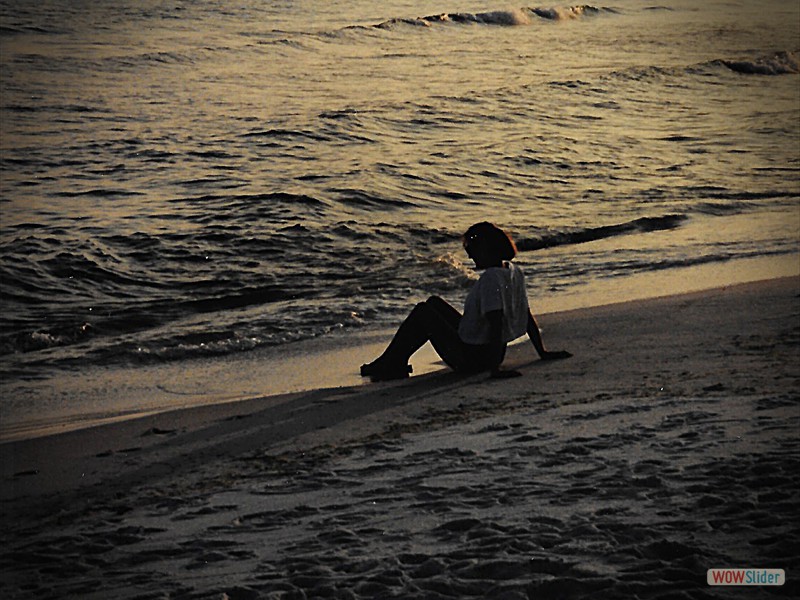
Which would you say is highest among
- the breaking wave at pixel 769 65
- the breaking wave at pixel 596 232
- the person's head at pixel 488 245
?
the breaking wave at pixel 769 65

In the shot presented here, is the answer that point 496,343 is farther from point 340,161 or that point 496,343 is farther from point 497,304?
point 340,161

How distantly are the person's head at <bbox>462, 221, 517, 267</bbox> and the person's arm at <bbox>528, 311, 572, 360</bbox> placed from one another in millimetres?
409

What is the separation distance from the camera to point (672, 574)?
9.87 ft

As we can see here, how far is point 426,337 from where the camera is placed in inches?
245

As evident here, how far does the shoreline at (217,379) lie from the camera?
605 cm

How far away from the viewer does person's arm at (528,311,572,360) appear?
19.7 feet

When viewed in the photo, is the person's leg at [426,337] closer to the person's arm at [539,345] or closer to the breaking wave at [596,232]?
the person's arm at [539,345]

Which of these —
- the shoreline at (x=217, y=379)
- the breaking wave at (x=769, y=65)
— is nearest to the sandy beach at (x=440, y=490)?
the shoreline at (x=217, y=379)

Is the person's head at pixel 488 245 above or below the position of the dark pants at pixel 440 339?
above

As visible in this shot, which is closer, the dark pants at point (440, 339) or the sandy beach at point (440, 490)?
the sandy beach at point (440, 490)

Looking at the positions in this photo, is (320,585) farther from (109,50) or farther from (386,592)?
(109,50)

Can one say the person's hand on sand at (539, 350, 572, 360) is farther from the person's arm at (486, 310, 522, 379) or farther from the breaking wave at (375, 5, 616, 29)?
the breaking wave at (375, 5, 616, 29)

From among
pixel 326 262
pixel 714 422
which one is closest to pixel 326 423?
pixel 714 422

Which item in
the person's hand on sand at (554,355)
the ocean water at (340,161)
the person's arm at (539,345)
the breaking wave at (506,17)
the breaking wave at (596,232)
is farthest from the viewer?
the breaking wave at (506,17)
